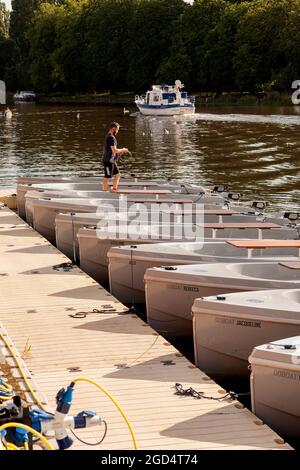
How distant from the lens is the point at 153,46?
11912 cm

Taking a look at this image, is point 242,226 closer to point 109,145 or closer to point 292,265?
point 292,265

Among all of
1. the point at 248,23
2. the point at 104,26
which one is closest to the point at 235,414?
the point at 248,23

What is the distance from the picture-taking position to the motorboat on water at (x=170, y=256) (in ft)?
48.3

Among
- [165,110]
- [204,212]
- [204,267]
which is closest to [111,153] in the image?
[204,212]

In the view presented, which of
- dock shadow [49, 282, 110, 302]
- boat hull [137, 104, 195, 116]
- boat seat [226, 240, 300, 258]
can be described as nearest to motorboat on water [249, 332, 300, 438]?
boat seat [226, 240, 300, 258]

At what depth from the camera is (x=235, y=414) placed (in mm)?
9953

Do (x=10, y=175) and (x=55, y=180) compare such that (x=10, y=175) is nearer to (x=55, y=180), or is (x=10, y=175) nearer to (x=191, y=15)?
(x=55, y=180)

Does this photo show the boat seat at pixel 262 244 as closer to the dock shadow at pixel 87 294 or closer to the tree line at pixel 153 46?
the dock shadow at pixel 87 294

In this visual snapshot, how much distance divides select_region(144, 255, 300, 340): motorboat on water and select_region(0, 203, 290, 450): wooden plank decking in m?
0.59

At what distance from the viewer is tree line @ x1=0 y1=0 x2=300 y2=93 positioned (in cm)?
10338

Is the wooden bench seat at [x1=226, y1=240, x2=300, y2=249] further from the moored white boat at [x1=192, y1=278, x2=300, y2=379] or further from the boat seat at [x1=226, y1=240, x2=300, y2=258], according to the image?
the moored white boat at [x1=192, y1=278, x2=300, y2=379]

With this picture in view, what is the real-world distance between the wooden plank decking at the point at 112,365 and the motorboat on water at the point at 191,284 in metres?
0.59

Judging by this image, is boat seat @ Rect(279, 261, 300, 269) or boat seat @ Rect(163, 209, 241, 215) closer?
boat seat @ Rect(279, 261, 300, 269)

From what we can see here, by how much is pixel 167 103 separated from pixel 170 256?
240 feet
